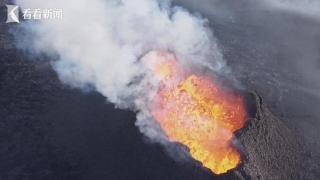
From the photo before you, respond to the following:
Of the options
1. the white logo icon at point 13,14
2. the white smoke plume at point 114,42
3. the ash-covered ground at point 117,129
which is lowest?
the white logo icon at point 13,14

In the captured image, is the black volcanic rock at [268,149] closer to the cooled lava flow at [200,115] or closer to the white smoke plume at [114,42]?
the cooled lava flow at [200,115]

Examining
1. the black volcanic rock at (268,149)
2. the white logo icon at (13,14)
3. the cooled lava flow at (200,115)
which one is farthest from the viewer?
the white logo icon at (13,14)

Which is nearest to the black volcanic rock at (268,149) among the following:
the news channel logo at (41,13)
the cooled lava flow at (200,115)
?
the cooled lava flow at (200,115)

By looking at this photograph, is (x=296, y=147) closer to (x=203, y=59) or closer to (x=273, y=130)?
(x=273, y=130)

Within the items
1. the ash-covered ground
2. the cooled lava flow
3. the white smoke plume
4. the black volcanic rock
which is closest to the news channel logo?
the white smoke plume

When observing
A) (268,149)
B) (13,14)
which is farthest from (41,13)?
(268,149)

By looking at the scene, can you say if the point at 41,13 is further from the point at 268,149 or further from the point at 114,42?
the point at 268,149
